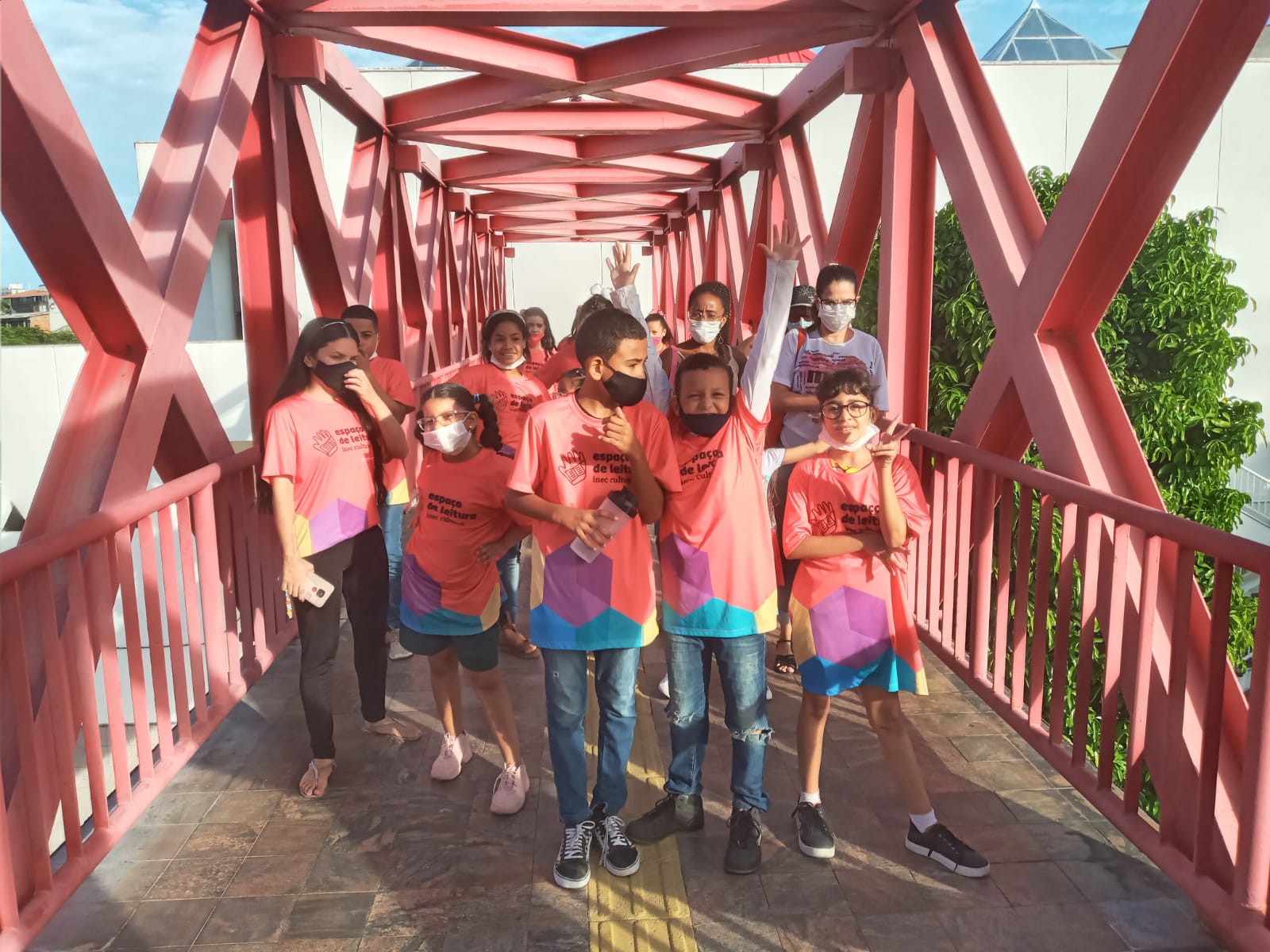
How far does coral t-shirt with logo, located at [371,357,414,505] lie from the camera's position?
5129 mm

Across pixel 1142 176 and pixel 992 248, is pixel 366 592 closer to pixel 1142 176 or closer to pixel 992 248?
pixel 992 248

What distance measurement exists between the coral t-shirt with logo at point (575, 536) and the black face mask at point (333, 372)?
3.93 ft

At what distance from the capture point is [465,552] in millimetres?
3580

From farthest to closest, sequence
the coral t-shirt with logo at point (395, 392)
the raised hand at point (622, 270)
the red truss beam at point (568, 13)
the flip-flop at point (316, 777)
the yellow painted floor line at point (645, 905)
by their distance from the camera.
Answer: the coral t-shirt with logo at point (395, 392) < the red truss beam at point (568, 13) < the raised hand at point (622, 270) < the flip-flop at point (316, 777) < the yellow painted floor line at point (645, 905)

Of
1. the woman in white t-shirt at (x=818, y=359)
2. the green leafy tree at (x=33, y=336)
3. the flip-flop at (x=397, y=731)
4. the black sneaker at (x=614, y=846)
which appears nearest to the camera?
the black sneaker at (x=614, y=846)

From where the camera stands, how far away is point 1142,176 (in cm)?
318

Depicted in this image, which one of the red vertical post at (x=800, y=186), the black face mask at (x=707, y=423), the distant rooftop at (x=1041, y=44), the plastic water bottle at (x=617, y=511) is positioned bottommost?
the plastic water bottle at (x=617, y=511)

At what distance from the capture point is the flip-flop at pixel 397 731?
165 inches

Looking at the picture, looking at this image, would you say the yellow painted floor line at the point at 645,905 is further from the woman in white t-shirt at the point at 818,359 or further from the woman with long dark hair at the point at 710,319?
the woman with long dark hair at the point at 710,319

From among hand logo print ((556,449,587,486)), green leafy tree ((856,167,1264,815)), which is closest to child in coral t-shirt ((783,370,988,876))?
hand logo print ((556,449,587,486))

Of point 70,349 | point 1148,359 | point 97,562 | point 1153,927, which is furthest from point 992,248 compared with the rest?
point 70,349

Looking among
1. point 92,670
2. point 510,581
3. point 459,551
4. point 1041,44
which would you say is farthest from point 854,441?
point 1041,44

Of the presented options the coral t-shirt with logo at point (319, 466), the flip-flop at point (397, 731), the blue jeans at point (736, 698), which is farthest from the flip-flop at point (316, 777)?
the blue jeans at point (736, 698)

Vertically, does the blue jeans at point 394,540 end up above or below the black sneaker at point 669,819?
above
